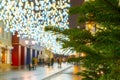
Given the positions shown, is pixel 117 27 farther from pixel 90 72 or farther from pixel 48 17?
pixel 48 17

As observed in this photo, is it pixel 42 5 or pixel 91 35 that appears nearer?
pixel 91 35

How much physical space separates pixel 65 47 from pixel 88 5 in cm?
34

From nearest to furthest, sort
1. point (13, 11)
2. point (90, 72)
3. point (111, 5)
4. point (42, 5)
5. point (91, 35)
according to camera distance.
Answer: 1. point (111, 5)
2. point (91, 35)
3. point (90, 72)
4. point (42, 5)
5. point (13, 11)

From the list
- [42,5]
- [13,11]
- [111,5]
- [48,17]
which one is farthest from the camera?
[48,17]

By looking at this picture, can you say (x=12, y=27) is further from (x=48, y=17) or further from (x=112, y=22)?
(x=112, y=22)

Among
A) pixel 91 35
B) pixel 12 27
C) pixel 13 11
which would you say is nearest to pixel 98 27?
pixel 91 35

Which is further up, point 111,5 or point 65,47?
point 111,5

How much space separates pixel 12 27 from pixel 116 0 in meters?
42.0

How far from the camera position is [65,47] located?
2607mm

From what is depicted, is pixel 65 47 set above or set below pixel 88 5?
below

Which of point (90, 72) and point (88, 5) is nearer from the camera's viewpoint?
point (88, 5)

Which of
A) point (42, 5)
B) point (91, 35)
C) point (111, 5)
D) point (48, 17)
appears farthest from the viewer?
point (48, 17)

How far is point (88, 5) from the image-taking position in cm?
246

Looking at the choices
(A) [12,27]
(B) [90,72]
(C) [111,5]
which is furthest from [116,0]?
(A) [12,27]
